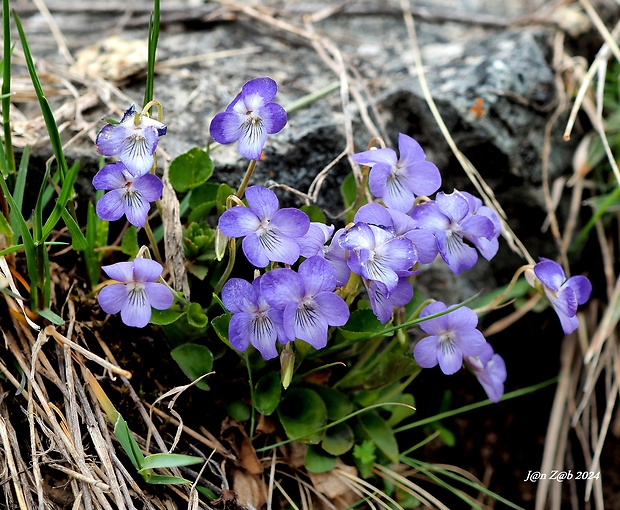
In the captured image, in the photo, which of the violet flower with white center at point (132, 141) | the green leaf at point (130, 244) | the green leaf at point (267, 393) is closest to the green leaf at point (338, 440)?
the green leaf at point (267, 393)

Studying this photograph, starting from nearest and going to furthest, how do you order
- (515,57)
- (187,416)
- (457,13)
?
1. (187,416)
2. (515,57)
3. (457,13)

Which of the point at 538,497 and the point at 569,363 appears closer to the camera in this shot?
the point at 538,497

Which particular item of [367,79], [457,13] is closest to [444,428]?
[367,79]

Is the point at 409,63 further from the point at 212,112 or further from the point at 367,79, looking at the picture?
the point at 212,112

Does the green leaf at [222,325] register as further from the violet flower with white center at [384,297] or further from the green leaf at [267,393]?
the violet flower with white center at [384,297]

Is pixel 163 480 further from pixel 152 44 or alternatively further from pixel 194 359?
pixel 152 44

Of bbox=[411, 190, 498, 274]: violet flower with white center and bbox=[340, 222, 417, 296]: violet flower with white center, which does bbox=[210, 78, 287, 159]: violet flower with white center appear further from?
bbox=[411, 190, 498, 274]: violet flower with white center
